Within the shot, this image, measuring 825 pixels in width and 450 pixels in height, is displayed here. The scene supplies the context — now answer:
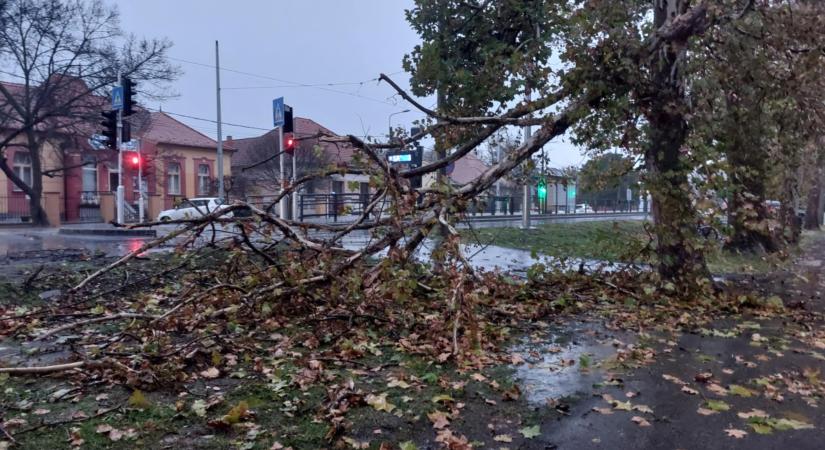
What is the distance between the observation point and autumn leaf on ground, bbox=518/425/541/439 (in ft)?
13.5

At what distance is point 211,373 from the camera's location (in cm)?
514

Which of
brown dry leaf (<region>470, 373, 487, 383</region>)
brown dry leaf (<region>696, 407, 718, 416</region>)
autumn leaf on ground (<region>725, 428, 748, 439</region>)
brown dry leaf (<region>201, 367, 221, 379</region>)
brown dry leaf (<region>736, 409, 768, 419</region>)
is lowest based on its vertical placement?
autumn leaf on ground (<region>725, 428, 748, 439</region>)

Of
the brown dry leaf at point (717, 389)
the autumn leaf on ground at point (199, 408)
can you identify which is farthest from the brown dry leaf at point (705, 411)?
the autumn leaf on ground at point (199, 408)

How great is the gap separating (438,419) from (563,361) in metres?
1.99

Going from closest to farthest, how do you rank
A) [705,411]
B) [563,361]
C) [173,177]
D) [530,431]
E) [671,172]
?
[530,431] < [705,411] < [563,361] < [671,172] < [173,177]

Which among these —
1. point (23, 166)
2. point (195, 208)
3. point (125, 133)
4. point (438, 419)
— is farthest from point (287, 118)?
point (23, 166)

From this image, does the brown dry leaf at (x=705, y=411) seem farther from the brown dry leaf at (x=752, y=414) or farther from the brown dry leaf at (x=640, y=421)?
the brown dry leaf at (x=640, y=421)

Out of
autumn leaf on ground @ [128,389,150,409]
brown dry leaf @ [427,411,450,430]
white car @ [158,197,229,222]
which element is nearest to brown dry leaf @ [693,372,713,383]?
brown dry leaf @ [427,411,450,430]

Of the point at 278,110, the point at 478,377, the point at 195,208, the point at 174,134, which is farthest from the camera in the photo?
the point at 174,134

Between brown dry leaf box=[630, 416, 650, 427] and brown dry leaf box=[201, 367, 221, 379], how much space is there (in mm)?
3052

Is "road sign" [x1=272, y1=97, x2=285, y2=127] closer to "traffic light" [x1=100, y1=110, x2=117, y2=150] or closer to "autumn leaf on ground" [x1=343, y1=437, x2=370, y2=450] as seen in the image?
"traffic light" [x1=100, y1=110, x2=117, y2=150]

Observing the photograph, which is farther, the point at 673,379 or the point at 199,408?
the point at 673,379

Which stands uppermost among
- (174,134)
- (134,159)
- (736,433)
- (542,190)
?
(174,134)

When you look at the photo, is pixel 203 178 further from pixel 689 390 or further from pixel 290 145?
pixel 689 390
